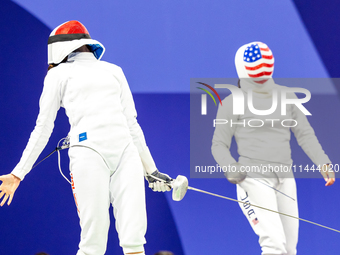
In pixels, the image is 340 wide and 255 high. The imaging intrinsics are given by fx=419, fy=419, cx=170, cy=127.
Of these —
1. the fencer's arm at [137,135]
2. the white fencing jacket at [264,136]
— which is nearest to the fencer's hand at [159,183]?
the fencer's arm at [137,135]

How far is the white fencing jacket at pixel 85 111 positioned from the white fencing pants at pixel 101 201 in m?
0.06

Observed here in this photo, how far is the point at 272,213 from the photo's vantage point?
2.48 m

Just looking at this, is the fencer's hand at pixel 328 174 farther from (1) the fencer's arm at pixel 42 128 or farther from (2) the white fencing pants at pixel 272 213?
(1) the fencer's arm at pixel 42 128

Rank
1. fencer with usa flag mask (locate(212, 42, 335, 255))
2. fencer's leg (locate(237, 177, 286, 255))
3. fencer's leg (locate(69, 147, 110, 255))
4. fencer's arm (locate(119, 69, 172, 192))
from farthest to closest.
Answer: fencer with usa flag mask (locate(212, 42, 335, 255)) < fencer's leg (locate(237, 177, 286, 255)) < fencer's arm (locate(119, 69, 172, 192)) < fencer's leg (locate(69, 147, 110, 255))

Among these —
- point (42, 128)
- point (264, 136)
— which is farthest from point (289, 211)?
point (42, 128)

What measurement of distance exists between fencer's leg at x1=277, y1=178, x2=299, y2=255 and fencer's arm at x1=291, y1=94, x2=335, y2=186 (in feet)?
0.75

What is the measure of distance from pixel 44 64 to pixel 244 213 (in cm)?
167

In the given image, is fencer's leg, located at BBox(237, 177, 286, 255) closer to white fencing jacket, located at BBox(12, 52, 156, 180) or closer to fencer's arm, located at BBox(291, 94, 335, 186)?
fencer's arm, located at BBox(291, 94, 335, 186)

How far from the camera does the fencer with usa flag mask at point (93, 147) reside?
2023 millimetres

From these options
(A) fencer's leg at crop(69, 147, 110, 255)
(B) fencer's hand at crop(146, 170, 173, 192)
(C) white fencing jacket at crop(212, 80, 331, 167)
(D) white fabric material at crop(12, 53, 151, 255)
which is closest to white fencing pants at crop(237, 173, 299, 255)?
(C) white fencing jacket at crop(212, 80, 331, 167)

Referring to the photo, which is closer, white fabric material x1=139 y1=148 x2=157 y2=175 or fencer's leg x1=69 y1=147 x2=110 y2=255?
fencer's leg x1=69 y1=147 x2=110 y2=255

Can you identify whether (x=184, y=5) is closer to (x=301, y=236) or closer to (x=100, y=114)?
(x=100, y=114)

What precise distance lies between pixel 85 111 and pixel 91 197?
43 cm

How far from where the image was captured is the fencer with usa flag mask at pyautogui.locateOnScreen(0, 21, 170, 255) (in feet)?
6.64
